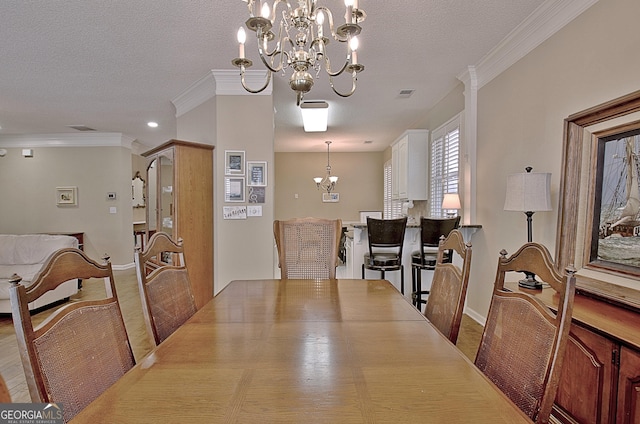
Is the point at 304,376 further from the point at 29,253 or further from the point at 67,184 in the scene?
the point at 67,184

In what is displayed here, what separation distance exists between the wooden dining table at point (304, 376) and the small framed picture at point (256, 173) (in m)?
2.36

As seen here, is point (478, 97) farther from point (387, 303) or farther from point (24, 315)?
point (24, 315)

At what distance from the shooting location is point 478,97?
138 inches

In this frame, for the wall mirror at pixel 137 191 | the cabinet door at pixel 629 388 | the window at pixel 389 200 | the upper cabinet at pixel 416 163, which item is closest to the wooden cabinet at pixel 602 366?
the cabinet door at pixel 629 388

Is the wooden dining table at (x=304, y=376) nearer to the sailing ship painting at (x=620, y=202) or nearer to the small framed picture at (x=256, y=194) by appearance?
the sailing ship painting at (x=620, y=202)

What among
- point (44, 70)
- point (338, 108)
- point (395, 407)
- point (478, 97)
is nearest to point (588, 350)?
point (395, 407)

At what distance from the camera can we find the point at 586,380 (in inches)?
59.3

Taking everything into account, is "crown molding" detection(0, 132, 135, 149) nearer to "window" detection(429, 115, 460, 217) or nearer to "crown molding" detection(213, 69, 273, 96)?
"crown molding" detection(213, 69, 273, 96)

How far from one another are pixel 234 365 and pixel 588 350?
150 cm

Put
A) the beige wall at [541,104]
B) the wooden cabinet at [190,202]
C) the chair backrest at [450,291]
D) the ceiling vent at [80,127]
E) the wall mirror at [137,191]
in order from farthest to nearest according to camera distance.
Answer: the wall mirror at [137,191], the ceiling vent at [80,127], the wooden cabinet at [190,202], the beige wall at [541,104], the chair backrest at [450,291]

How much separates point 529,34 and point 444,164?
1.99 m

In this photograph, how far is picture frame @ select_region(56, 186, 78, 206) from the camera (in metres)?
6.62

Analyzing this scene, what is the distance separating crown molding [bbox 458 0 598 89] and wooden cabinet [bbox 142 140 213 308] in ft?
9.39

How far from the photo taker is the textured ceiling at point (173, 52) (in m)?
2.43
